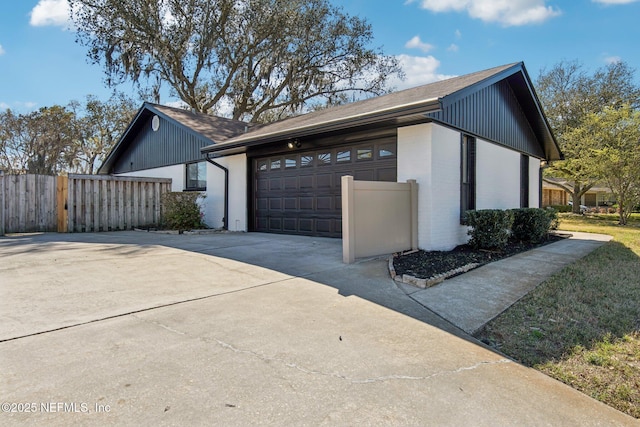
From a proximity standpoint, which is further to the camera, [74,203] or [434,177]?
[74,203]

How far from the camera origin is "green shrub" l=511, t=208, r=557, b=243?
28.7ft

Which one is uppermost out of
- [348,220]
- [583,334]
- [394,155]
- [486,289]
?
[394,155]

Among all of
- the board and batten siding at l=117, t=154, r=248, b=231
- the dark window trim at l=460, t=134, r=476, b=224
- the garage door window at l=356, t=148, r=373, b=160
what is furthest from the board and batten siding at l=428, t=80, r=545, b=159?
the board and batten siding at l=117, t=154, r=248, b=231

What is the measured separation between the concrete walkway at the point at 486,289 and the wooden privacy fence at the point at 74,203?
10.4m

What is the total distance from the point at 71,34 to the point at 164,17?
442 cm

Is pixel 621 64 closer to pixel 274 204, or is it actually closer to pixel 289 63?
pixel 289 63

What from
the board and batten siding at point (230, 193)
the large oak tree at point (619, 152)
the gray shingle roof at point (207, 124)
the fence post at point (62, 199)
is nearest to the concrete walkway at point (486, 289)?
the board and batten siding at point (230, 193)

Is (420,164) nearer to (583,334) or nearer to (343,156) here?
(343,156)

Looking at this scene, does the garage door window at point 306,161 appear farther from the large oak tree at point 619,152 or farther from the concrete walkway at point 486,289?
the large oak tree at point 619,152

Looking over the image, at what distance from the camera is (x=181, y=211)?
421 inches

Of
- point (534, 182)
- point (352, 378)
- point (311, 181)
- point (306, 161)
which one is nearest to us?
point (352, 378)

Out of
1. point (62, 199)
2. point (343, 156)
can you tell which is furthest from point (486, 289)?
point (62, 199)

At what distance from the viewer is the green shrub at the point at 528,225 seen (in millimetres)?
8742

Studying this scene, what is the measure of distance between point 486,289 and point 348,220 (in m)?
2.18
